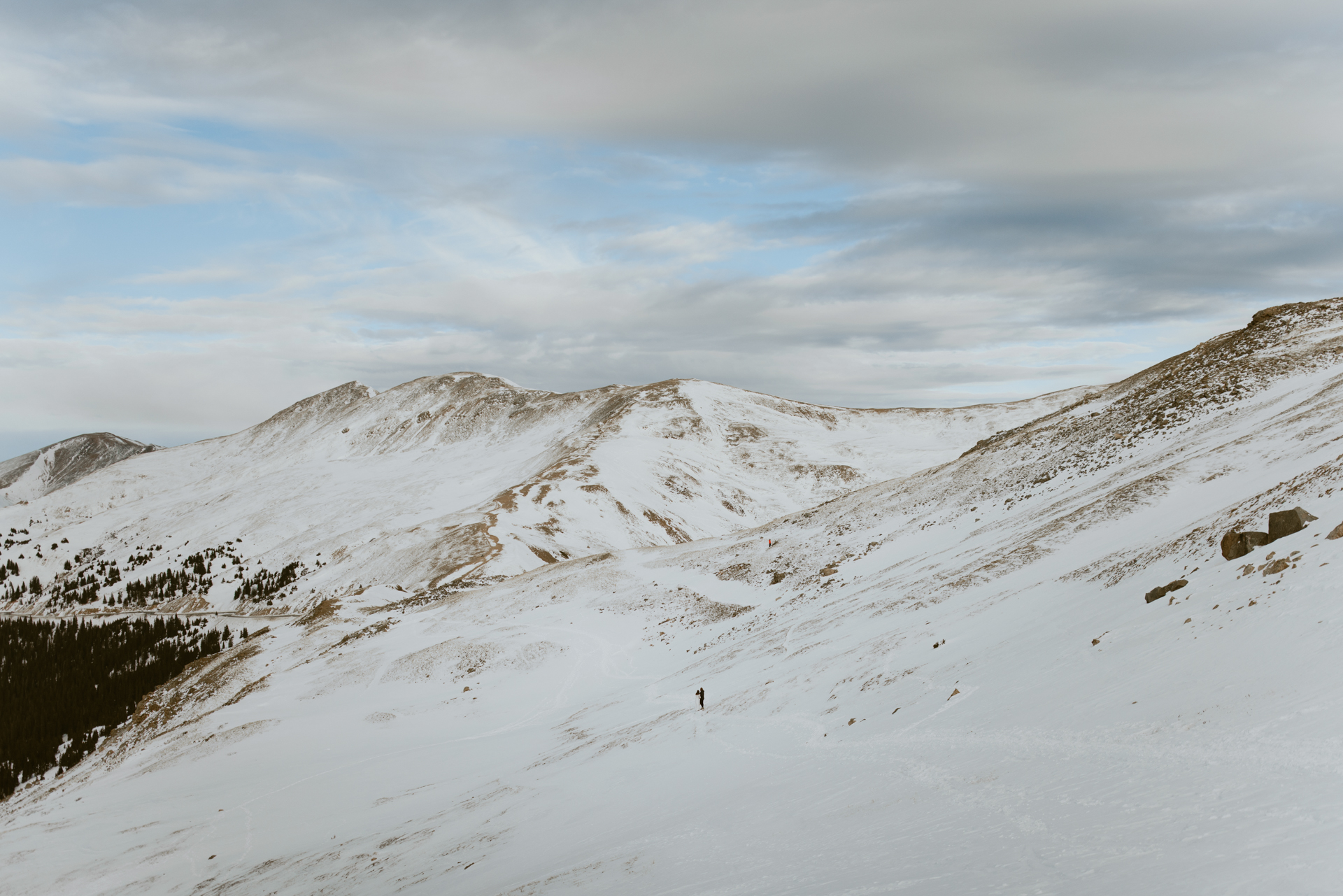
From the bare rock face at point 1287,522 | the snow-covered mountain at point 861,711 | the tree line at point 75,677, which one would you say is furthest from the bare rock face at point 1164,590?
the tree line at point 75,677

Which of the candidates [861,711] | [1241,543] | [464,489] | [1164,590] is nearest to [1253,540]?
[1241,543]

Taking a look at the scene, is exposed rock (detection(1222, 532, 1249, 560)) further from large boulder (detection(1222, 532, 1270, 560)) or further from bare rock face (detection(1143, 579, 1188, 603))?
bare rock face (detection(1143, 579, 1188, 603))

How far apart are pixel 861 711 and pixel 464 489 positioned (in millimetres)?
108332

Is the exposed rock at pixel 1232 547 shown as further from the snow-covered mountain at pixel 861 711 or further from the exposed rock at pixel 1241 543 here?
the snow-covered mountain at pixel 861 711

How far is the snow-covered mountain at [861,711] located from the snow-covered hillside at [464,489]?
25.8 meters

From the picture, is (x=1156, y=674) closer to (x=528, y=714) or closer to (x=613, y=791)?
(x=613, y=791)

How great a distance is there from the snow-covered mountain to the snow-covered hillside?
25762mm

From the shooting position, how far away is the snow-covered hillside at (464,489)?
291ft

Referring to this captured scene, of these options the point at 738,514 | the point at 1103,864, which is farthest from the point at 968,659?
the point at 738,514

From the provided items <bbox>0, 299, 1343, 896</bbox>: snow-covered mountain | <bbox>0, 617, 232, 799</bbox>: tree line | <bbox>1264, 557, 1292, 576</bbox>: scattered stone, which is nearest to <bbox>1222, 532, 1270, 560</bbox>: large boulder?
<bbox>0, 299, 1343, 896</bbox>: snow-covered mountain

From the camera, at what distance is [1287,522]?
727 inches

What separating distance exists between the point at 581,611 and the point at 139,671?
5132 cm

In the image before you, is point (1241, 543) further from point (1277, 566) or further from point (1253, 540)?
point (1277, 566)

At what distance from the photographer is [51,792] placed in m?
44.8
